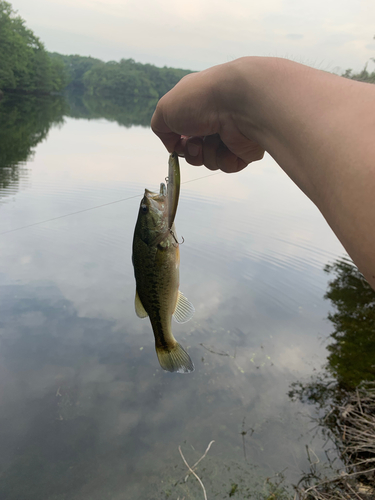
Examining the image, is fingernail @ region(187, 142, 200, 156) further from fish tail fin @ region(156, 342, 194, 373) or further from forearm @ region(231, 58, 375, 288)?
fish tail fin @ region(156, 342, 194, 373)

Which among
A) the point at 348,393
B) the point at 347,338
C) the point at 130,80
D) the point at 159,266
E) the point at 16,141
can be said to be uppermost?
the point at 130,80

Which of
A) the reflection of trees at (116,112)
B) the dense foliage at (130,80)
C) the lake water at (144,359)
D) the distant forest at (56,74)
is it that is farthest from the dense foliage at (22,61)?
the lake water at (144,359)

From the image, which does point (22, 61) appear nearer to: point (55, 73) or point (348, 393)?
point (55, 73)

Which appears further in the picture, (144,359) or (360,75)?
(144,359)

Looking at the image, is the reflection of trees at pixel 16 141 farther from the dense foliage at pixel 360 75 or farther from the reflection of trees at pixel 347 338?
the dense foliage at pixel 360 75

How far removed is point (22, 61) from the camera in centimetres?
6159

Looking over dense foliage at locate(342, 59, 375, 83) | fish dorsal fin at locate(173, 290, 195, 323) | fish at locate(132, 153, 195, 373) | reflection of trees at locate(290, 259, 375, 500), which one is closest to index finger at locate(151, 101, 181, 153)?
fish at locate(132, 153, 195, 373)

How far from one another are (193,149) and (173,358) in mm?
1286

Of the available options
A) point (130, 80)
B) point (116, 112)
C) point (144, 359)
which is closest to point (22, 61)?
point (116, 112)

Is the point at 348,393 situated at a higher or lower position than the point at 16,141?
higher

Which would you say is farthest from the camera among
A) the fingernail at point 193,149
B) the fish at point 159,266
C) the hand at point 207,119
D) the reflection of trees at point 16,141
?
the reflection of trees at point 16,141

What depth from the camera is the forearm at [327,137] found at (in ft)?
2.77

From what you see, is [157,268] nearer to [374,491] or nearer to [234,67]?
[234,67]

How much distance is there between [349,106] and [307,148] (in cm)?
16
